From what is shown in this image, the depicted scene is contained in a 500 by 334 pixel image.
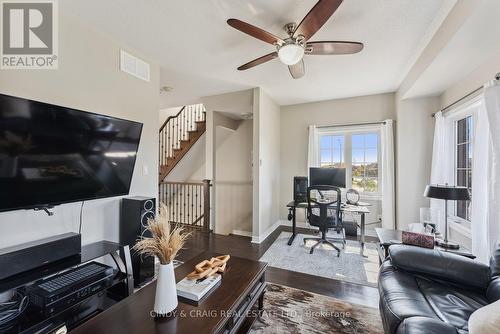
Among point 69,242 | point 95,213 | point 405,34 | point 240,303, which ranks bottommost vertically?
point 240,303

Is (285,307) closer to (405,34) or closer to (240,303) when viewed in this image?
(240,303)

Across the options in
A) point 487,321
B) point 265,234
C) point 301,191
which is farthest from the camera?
point 265,234

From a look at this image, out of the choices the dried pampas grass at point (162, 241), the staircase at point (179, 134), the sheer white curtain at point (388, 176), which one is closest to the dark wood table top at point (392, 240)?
the sheer white curtain at point (388, 176)

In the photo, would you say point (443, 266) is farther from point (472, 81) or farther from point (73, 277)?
point (73, 277)

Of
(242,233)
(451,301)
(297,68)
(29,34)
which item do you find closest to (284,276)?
(451,301)

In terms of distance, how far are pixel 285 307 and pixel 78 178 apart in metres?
2.11

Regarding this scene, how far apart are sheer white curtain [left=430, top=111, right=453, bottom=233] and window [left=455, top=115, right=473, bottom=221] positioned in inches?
5.9

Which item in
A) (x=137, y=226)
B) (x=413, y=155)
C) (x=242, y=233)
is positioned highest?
(x=413, y=155)

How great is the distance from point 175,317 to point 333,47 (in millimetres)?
2320

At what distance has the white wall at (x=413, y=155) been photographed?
3.41 metres

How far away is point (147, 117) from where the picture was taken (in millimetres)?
2697

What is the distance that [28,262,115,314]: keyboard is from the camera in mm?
1380

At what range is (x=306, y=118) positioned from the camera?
180 inches

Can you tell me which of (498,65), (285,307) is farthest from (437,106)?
(285,307)
